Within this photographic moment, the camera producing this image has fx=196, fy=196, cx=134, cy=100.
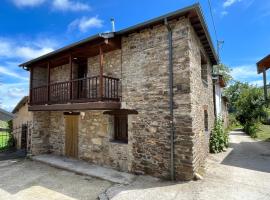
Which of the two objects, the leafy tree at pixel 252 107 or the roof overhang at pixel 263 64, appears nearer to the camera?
the roof overhang at pixel 263 64

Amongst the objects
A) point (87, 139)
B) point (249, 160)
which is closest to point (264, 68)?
point (249, 160)

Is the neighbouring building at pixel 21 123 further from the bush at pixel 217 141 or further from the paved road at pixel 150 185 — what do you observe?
the bush at pixel 217 141

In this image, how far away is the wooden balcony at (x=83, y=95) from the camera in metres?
7.32

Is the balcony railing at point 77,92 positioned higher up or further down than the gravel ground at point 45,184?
higher up

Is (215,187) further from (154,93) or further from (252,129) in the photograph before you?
(252,129)

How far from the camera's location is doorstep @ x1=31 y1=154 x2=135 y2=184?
22.7 feet

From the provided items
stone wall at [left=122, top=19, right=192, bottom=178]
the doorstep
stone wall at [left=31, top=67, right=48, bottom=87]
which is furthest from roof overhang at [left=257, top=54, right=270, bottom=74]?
stone wall at [left=31, top=67, right=48, bottom=87]

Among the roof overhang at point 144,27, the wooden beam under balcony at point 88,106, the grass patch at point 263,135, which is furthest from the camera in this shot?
the grass patch at point 263,135

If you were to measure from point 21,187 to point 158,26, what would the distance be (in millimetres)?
7279

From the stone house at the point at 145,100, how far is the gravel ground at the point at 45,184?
4.82 feet

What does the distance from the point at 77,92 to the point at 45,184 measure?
4.65m

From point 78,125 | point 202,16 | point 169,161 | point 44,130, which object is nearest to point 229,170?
point 169,161

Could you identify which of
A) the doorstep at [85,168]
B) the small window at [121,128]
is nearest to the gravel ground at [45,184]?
the doorstep at [85,168]

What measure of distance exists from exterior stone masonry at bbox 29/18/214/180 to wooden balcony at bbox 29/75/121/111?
532mm
